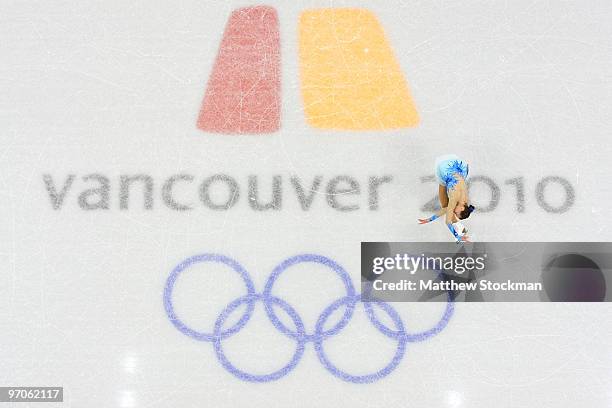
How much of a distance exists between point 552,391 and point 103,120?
155 centimetres

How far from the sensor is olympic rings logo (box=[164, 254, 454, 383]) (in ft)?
5.67

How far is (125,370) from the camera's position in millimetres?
1726

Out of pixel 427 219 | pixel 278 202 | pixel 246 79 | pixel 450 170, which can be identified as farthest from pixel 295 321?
pixel 246 79

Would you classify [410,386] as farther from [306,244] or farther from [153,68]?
[153,68]

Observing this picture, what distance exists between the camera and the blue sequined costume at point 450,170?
1.68 meters


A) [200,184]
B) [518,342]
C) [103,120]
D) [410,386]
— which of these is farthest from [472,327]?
[103,120]

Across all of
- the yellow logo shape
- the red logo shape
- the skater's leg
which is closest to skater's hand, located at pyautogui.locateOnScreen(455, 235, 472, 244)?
the skater's leg

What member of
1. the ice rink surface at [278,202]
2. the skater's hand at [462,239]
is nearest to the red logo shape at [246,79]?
the ice rink surface at [278,202]

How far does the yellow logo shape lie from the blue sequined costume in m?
0.15

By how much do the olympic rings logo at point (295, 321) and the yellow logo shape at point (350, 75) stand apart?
0.44m

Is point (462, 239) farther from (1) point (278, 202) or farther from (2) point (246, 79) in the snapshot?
(2) point (246, 79)
